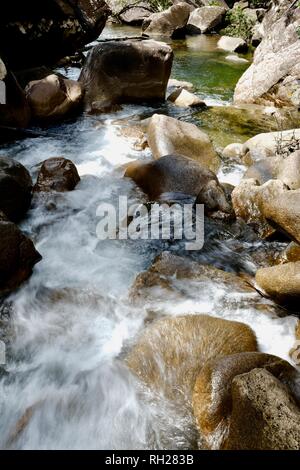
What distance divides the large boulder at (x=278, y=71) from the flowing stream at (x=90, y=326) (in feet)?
17.0

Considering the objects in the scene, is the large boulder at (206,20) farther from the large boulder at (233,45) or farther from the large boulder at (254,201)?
the large boulder at (254,201)

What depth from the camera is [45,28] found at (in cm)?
865

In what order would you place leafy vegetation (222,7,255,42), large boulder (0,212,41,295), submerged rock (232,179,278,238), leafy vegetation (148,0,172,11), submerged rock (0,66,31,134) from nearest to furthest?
large boulder (0,212,41,295) → submerged rock (232,179,278,238) → submerged rock (0,66,31,134) → leafy vegetation (222,7,255,42) → leafy vegetation (148,0,172,11)

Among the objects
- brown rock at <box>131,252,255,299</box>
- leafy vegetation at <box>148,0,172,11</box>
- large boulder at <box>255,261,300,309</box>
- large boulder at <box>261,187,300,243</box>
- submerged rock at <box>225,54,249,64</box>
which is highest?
leafy vegetation at <box>148,0,172,11</box>

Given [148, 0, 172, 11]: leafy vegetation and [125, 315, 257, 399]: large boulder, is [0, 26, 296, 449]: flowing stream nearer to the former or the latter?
[125, 315, 257, 399]: large boulder

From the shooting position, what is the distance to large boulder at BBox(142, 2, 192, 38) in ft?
68.3

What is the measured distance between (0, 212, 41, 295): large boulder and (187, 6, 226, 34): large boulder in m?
23.0

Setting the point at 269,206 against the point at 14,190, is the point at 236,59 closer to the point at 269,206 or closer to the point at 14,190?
the point at 269,206

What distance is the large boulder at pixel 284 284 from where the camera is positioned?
138 inches

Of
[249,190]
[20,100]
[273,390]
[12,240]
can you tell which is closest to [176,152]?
[249,190]

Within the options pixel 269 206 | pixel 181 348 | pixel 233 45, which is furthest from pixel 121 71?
pixel 233 45

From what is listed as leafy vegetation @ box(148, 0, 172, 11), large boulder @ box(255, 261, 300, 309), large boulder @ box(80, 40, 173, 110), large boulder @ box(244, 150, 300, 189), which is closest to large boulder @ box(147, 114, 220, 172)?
large boulder @ box(244, 150, 300, 189)

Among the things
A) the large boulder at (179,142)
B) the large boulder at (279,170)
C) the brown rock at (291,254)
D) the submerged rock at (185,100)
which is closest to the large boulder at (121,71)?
the submerged rock at (185,100)

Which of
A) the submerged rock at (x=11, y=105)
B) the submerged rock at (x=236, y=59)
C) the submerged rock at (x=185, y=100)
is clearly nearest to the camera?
the submerged rock at (x=11, y=105)
